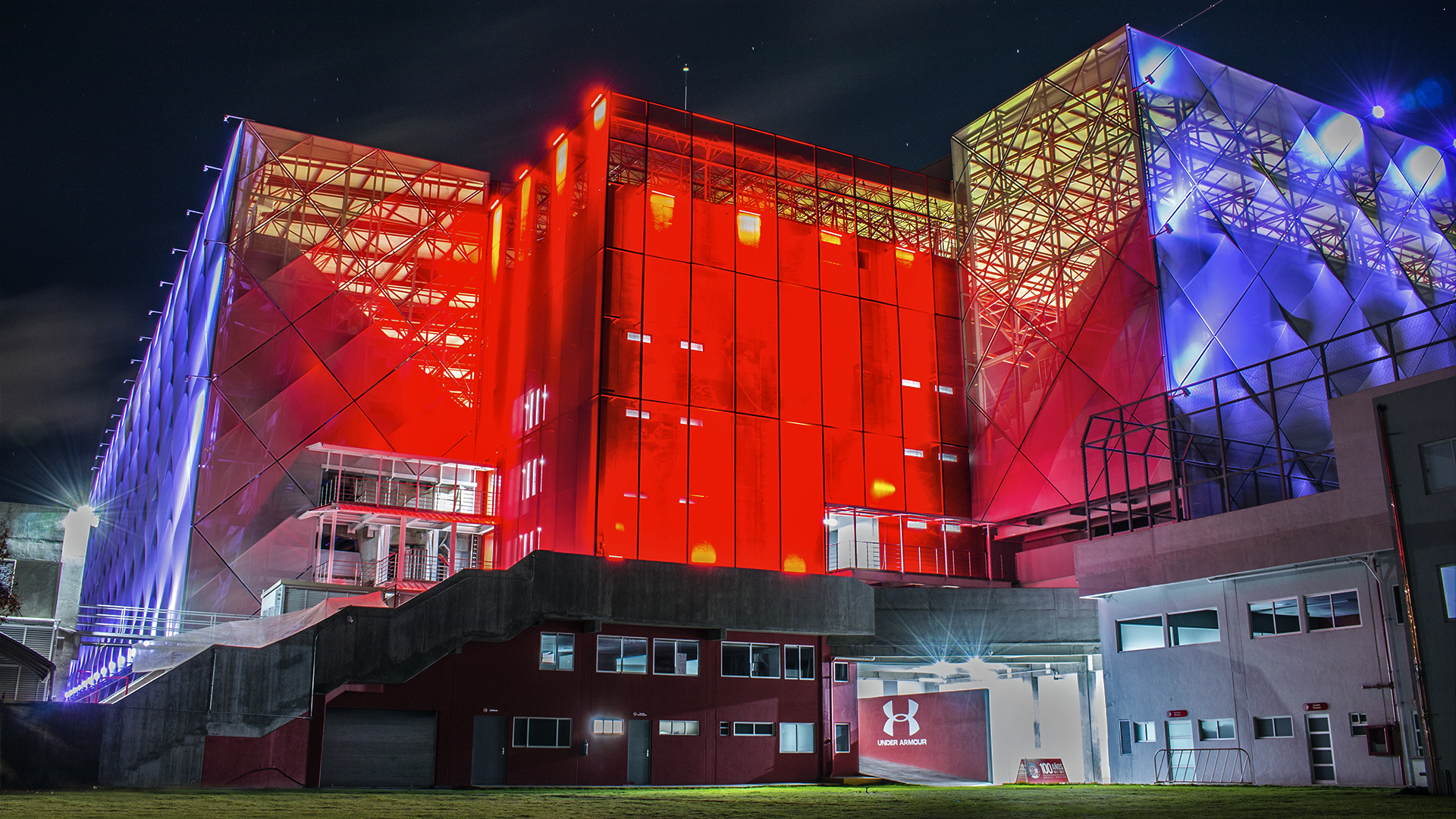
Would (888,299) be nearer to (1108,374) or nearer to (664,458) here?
(1108,374)

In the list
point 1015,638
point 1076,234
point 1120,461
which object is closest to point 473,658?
point 1015,638

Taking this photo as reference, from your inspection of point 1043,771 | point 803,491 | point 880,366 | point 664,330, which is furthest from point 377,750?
point 880,366

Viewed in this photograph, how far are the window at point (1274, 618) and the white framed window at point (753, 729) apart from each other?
1431 cm

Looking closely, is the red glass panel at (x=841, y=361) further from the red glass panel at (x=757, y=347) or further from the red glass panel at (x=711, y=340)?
the red glass panel at (x=711, y=340)

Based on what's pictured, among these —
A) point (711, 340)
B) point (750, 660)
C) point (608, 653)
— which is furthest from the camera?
point (711, 340)

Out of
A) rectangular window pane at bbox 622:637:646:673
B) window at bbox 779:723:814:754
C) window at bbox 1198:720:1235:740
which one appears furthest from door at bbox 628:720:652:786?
window at bbox 1198:720:1235:740

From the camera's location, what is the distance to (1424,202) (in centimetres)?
4859

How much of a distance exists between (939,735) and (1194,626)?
1244cm

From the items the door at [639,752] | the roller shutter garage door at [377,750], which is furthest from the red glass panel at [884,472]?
the roller shutter garage door at [377,750]

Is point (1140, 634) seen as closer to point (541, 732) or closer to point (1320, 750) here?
point (1320, 750)

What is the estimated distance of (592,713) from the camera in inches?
1337

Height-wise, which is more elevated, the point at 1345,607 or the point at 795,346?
the point at 795,346

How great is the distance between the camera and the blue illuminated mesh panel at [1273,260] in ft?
124

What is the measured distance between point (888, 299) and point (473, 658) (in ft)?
74.2
